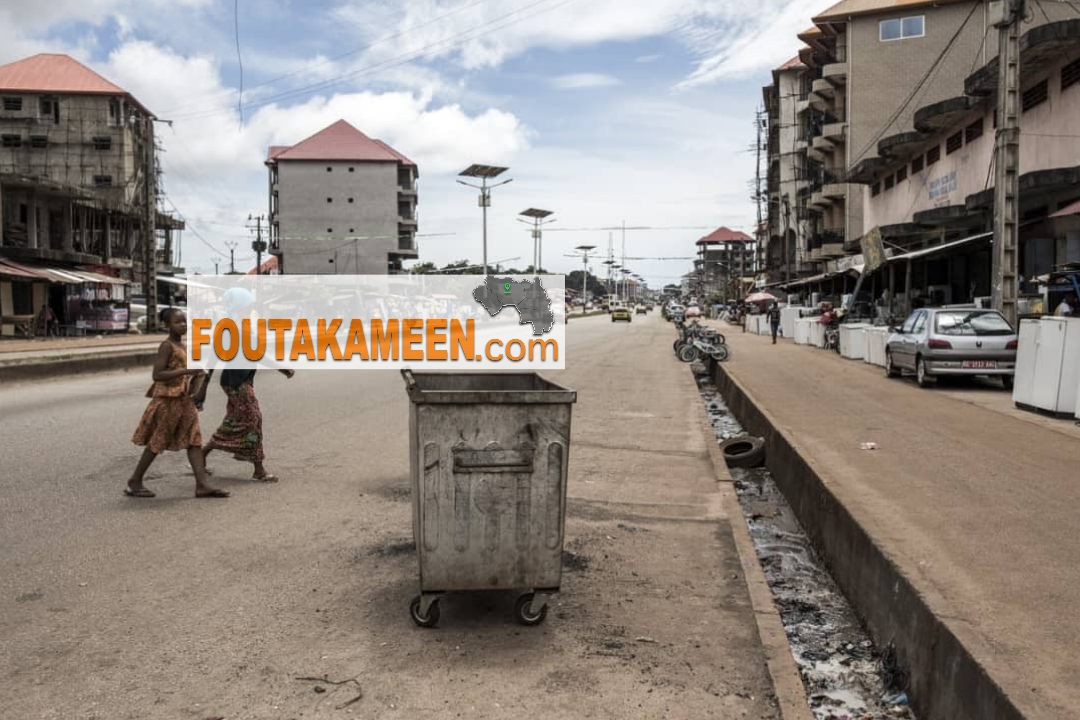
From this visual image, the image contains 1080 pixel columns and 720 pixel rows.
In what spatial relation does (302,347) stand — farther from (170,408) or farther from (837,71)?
(837,71)

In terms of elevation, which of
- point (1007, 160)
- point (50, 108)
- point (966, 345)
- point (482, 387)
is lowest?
point (966, 345)

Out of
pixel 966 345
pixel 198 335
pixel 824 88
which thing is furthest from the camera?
pixel 824 88

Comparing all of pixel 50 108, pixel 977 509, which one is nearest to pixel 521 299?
pixel 50 108

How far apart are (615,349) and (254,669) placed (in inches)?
1258

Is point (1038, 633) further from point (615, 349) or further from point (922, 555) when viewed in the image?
point (615, 349)

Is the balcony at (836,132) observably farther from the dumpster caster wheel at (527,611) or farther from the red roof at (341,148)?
the dumpster caster wheel at (527,611)

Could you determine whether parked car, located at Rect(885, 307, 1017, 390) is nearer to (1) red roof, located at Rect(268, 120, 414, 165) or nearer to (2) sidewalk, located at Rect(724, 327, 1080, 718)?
(2) sidewalk, located at Rect(724, 327, 1080, 718)

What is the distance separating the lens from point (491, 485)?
183 inches

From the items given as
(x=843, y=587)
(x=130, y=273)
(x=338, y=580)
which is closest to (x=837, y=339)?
(x=843, y=587)

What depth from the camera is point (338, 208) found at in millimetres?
88562

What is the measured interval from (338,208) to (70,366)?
230ft

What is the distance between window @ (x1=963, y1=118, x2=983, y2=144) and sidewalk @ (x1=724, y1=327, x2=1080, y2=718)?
15370 mm

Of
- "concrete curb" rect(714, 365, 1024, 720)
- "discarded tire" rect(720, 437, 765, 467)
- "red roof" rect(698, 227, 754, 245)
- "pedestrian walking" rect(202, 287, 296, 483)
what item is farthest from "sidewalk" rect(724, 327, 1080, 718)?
"red roof" rect(698, 227, 754, 245)

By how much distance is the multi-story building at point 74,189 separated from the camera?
4106cm
